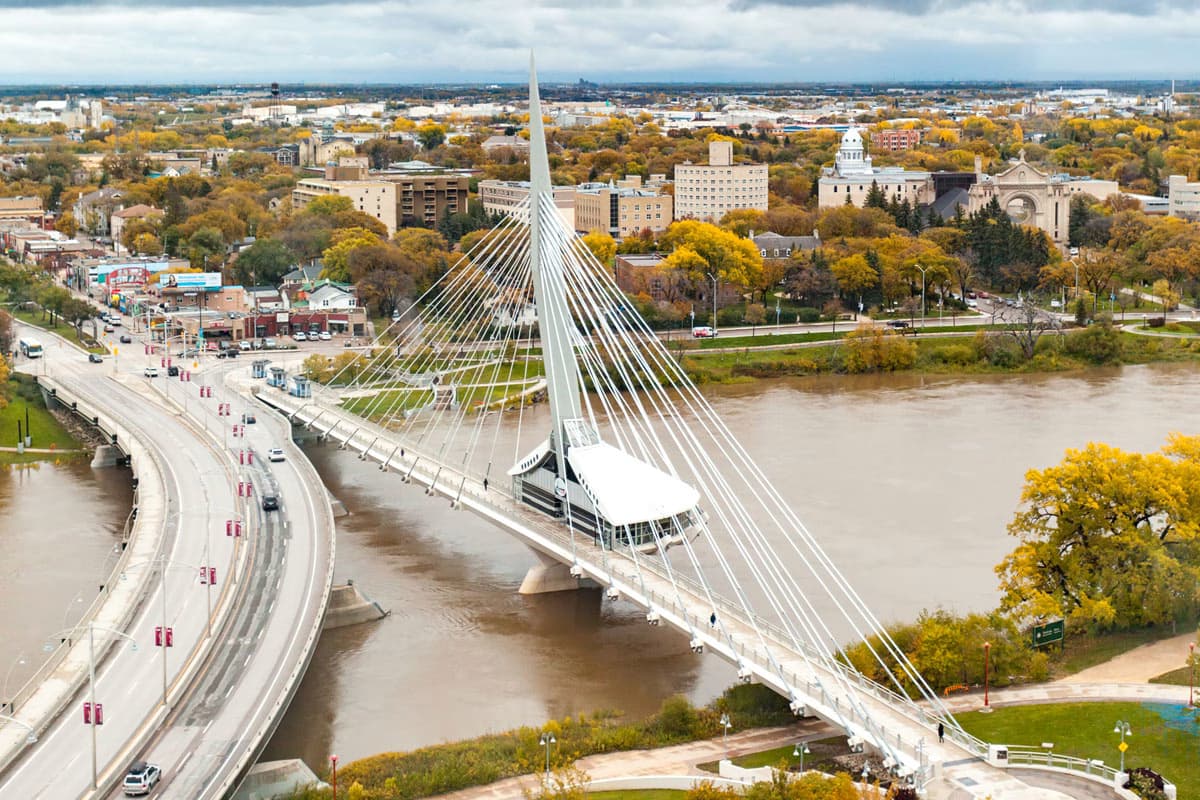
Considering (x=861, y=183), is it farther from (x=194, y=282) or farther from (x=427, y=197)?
(x=194, y=282)

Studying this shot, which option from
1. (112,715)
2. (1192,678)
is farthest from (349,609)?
(1192,678)

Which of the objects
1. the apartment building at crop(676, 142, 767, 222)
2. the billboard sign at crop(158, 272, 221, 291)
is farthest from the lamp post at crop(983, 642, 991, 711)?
the apartment building at crop(676, 142, 767, 222)

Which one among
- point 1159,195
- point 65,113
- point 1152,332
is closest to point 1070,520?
point 1152,332

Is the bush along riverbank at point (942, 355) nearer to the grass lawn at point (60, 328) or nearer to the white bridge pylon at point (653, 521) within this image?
the white bridge pylon at point (653, 521)

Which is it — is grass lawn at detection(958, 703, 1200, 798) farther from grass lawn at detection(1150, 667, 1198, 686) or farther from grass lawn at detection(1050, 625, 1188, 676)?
grass lawn at detection(1050, 625, 1188, 676)

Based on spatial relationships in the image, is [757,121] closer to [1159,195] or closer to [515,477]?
[1159,195]

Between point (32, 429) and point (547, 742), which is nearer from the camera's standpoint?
point (547, 742)
